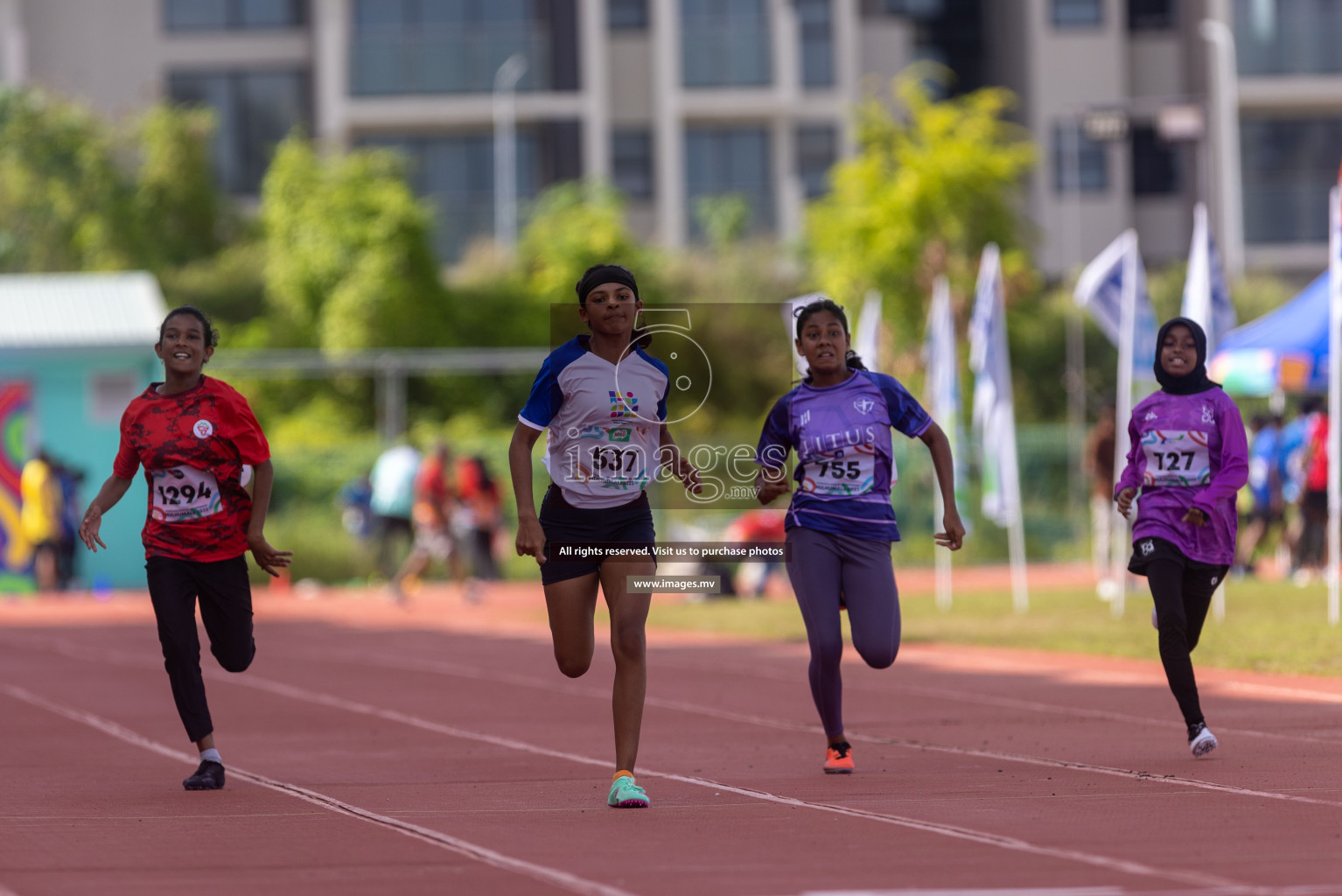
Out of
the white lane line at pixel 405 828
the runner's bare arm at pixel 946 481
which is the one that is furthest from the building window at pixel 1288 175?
the runner's bare arm at pixel 946 481

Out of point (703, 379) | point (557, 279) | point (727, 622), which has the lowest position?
point (727, 622)

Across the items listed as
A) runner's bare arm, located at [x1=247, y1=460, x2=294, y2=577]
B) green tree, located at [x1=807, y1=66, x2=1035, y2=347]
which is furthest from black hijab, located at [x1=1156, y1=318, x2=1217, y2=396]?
green tree, located at [x1=807, y1=66, x2=1035, y2=347]

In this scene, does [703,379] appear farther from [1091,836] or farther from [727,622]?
[727,622]

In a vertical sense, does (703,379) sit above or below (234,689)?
above

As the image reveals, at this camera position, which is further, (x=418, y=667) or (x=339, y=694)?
(x=418, y=667)

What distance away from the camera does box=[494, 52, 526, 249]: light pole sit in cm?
4516

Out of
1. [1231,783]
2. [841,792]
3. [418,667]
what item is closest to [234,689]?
[418,667]

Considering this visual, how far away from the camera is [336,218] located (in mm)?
39000

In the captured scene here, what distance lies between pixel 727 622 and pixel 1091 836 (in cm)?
1457

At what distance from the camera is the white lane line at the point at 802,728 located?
27.5ft

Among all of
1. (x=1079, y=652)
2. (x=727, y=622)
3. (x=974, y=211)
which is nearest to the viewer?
(x=1079, y=652)

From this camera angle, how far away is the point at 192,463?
8.87 meters

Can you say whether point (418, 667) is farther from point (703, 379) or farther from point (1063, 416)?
point (1063, 416)

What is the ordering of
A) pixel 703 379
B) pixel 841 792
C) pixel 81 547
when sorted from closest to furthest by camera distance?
pixel 841 792 → pixel 703 379 → pixel 81 547
